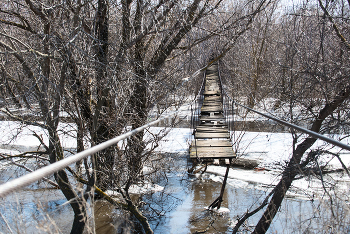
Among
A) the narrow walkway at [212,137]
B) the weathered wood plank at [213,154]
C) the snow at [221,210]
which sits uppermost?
the narrow walkway at [212,137]

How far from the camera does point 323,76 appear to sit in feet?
12.9

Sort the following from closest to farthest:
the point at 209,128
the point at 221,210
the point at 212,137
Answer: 1. the point at 212,137
2. the point at 209,128
3. the point at 221,210

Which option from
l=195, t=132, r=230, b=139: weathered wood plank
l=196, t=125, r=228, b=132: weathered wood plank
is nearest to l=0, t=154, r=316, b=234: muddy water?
l=196, t=125, r=228, b=132: weathered wood plank

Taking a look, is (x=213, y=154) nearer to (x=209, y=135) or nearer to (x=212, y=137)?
(x=212, y=137)

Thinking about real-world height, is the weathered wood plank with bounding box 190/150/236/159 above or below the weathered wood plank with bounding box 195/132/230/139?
below

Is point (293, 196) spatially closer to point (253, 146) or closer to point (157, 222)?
point (157, 222)

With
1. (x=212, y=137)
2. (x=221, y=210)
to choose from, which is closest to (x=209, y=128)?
(x=212, y=137)

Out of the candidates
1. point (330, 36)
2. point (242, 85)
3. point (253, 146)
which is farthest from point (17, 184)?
point (242, 85)

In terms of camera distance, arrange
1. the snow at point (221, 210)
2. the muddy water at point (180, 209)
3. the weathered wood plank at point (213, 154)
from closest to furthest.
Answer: the weathered wood plank at point (213, 154), the muddy water at point (180, 209), the snow at point (221, 210)

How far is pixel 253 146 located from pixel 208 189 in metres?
3.33

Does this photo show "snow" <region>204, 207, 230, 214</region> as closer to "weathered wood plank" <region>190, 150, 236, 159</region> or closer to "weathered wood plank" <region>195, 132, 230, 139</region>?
"weathered wood plank" <region>195, 132, 230, 139</region>

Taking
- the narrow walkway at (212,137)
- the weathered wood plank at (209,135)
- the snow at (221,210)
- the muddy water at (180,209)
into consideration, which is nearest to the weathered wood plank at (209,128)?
the narrow walkway at (212,137)

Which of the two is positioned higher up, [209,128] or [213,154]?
[209,128]

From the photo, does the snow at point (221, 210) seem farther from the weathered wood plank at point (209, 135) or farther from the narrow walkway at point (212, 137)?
the weathered wood plank at point (209, 135)
